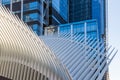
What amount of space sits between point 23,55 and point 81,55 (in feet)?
19.5

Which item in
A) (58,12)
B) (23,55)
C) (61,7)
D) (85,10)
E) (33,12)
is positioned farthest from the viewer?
(85,10)

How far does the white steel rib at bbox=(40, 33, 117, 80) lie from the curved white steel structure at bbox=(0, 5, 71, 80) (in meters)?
1.55

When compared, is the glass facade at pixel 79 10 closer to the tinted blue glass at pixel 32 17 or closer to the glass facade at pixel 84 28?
the glass facade at pixel 84 28

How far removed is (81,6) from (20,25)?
381ft

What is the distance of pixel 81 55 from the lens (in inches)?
1256

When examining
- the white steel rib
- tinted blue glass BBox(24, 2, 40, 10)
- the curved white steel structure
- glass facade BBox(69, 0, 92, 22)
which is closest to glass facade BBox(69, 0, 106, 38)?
glass facade BBox(69, 0, 92, 22)

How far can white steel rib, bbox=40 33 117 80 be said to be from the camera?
2741 cm

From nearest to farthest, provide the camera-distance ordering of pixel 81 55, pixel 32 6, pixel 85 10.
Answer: pixel 81 55
pixel 32 6
pixel 85 10

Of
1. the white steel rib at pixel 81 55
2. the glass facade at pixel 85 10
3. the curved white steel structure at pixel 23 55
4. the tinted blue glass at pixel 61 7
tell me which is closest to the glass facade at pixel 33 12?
the tinted blue glass at pixel 61 7

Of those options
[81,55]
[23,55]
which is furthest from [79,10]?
[23,55]

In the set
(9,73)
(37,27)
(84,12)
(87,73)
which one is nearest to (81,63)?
(87,73)

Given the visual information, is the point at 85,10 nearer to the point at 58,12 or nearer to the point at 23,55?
the point at 58,12

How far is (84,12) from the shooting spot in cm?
13988

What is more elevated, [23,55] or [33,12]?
[33,12]
